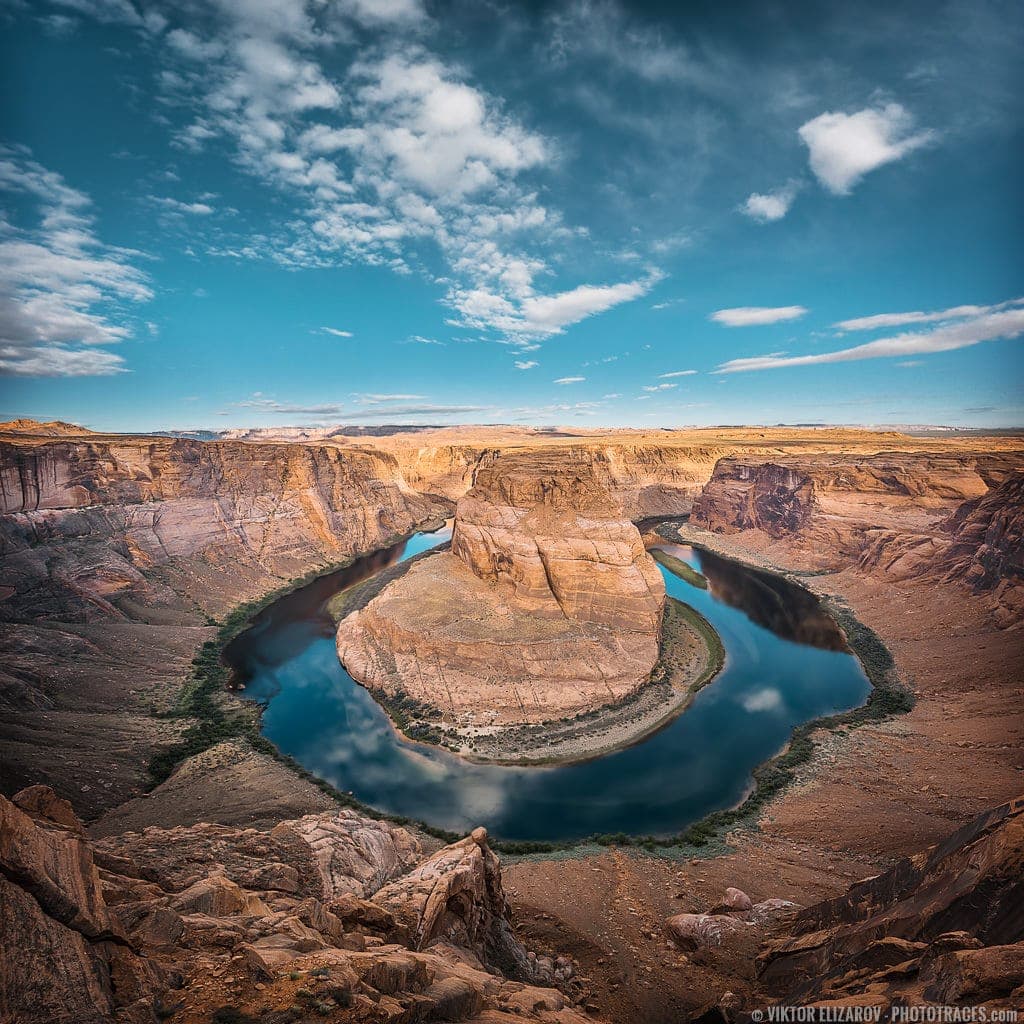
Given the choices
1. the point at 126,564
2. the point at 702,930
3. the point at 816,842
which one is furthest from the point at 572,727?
the point at 126,564

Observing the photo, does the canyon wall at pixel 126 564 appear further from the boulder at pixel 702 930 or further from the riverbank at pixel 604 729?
the boulder at pixel 702 930

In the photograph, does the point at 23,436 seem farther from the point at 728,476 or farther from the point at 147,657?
the point at 728,476

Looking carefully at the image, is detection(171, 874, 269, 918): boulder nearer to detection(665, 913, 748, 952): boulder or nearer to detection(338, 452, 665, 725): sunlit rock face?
detection(665, 913, 748, 952): boulder

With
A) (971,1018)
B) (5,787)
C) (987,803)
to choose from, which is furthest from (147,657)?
(987,803)

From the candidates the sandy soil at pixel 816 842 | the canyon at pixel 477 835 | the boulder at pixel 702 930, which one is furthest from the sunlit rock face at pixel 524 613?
the boulder at pixel 702 930

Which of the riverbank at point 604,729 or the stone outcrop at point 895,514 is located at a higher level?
the stone outcrop at point 895,514

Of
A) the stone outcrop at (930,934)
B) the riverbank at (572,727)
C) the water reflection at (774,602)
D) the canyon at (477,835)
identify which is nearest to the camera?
the stone outcrop at (930,934)

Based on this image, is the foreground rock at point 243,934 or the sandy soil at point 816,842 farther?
the sandy soil at point 816,842
